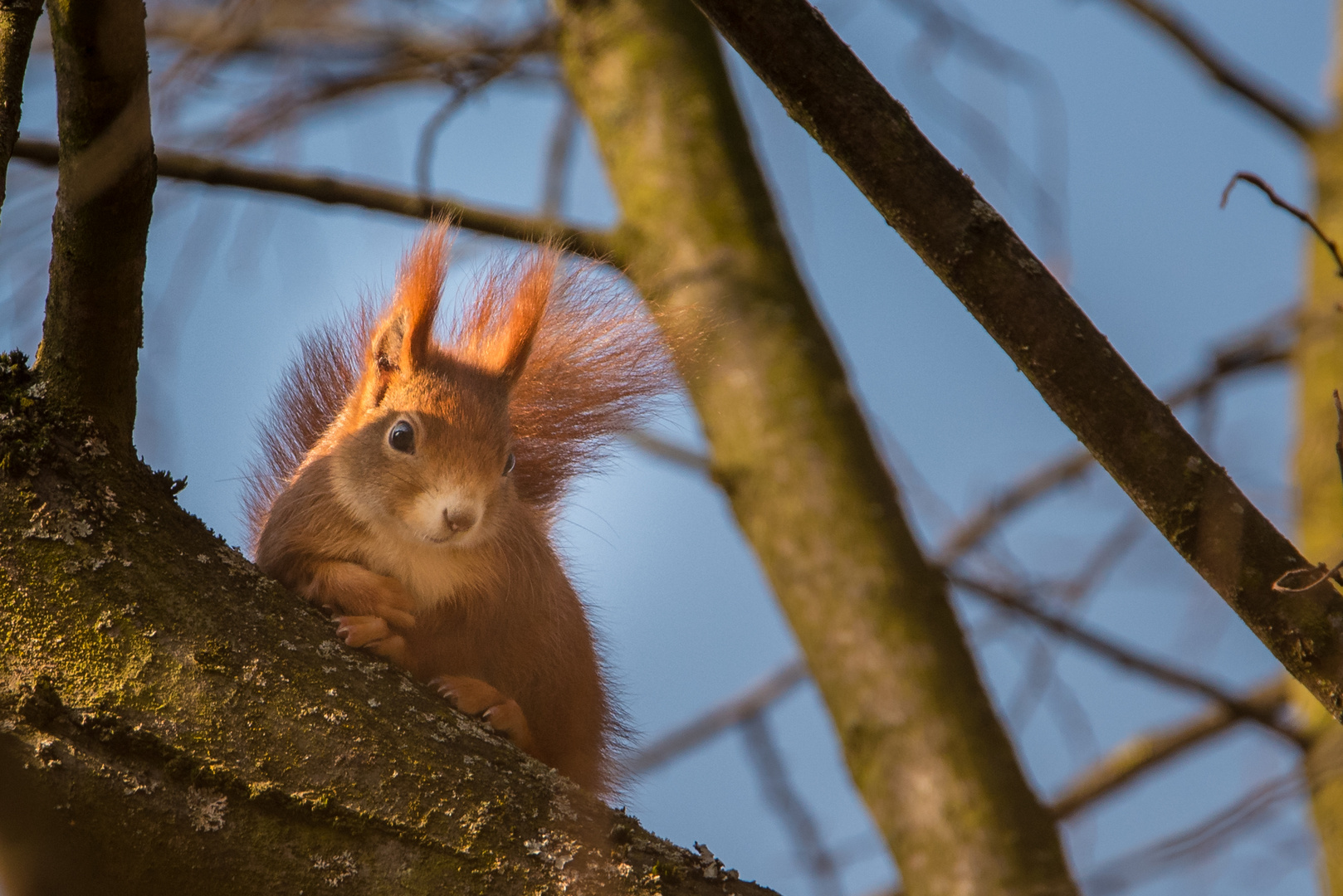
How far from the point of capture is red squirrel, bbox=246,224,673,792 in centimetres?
222

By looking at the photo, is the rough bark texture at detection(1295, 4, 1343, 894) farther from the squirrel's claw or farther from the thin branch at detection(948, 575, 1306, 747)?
the squirrel's claw

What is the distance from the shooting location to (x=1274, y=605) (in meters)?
1.59

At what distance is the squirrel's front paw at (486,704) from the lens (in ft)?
6.49

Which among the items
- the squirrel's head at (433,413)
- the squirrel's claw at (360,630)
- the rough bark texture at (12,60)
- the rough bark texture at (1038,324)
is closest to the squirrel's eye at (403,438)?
the squirrel's head at (433,413)

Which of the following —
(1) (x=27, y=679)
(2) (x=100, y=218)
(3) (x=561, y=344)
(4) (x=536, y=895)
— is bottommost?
(4) (x=536, y=895)

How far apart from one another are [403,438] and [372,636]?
67 centimetres

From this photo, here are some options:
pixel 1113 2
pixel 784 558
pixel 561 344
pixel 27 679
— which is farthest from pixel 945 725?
pixel 1113 2

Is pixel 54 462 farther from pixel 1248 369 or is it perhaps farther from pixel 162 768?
pixel 1248 369

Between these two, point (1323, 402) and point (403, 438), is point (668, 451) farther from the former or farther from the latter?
point (1323, 402)

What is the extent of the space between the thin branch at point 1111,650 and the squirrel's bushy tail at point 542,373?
0.78 m

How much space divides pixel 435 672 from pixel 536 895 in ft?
2.37

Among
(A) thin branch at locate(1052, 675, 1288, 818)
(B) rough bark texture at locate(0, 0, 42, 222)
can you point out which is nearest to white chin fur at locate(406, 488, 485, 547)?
(B) rough bark texture at locate(0, 0, 42, 222)

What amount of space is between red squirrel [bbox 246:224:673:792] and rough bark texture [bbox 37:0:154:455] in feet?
1.76

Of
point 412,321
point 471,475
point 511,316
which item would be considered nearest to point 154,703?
point 471,475
